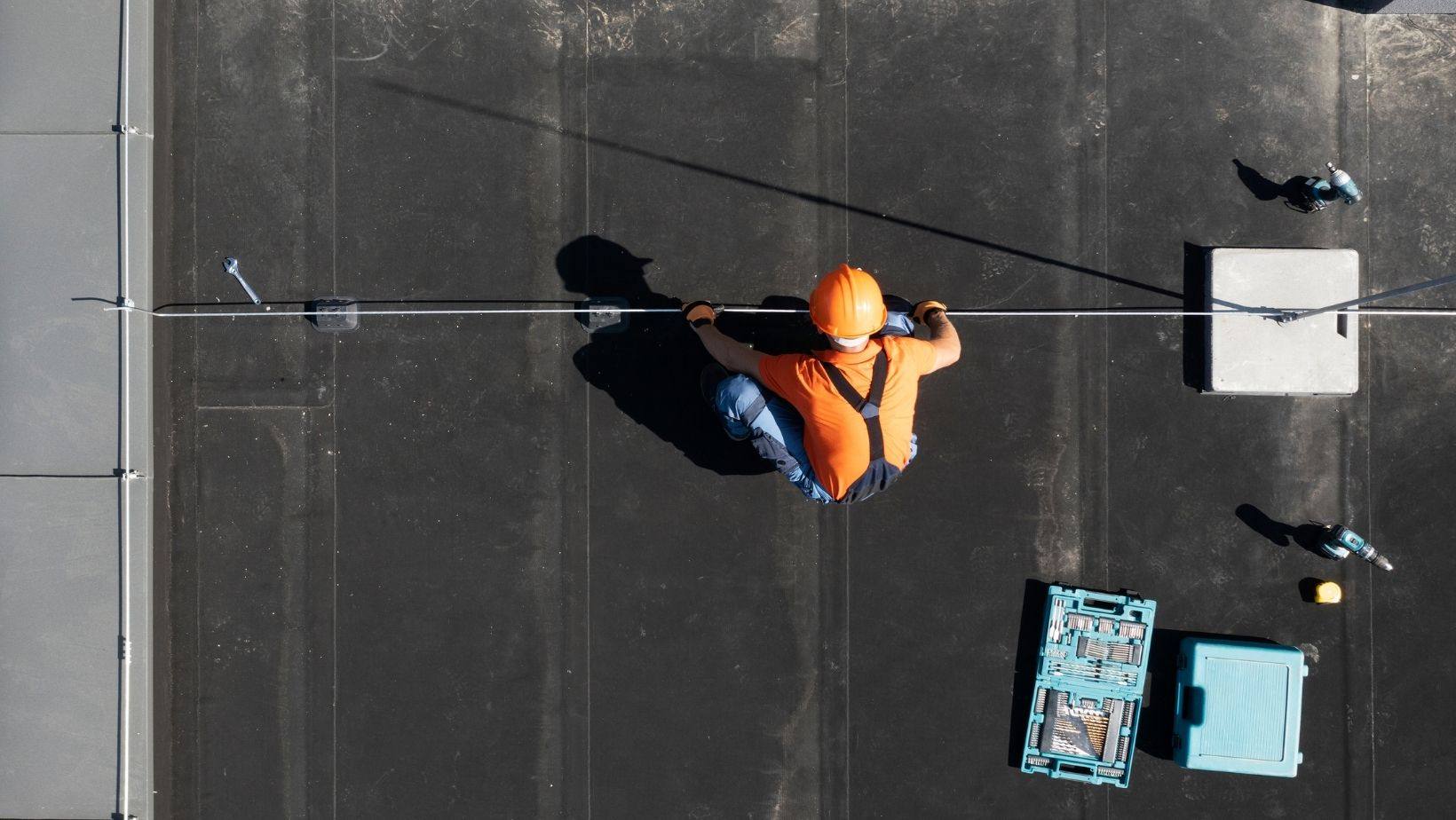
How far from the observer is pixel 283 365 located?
475 cm

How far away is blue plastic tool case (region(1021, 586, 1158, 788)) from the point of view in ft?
14.8

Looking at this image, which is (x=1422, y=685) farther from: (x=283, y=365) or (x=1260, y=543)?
(x=283, y=365)

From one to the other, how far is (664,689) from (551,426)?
1.71 m

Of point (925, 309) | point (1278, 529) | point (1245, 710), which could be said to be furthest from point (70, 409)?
point (1278, 529)

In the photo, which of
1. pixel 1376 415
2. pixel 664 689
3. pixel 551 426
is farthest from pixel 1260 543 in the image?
pixel 551 426

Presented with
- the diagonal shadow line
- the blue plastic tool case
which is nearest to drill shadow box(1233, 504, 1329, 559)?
the blue plastic tool case

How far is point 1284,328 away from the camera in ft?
14.7

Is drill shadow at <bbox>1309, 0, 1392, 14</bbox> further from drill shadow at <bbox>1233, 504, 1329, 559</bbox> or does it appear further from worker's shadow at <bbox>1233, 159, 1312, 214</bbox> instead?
drill shadow at <bbox>1233, 504, 1329, 559</bbox>

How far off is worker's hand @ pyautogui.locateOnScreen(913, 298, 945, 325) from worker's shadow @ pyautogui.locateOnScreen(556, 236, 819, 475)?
0.61 metres

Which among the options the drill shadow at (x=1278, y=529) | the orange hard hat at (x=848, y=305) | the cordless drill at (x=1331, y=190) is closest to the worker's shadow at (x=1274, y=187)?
the cordless drill at (x=1331, y=190)

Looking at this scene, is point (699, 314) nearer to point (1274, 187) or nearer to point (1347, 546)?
point (1274, 187)

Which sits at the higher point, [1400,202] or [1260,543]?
[1400,202]

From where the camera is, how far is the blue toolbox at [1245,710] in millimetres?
4375

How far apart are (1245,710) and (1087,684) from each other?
850mm
